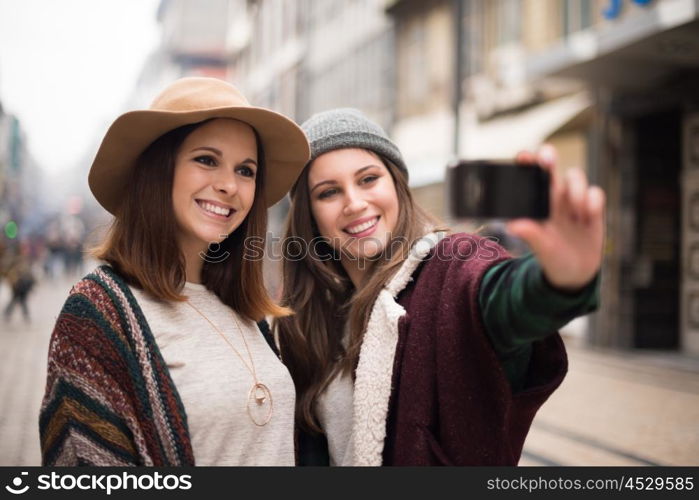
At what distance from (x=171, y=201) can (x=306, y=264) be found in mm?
715

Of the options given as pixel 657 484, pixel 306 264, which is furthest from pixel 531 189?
pixel 306 264

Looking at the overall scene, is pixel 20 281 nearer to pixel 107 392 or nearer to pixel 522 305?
pixel 107 392

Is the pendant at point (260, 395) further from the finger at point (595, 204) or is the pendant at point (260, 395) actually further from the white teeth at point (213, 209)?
the finger at point (595, 204)

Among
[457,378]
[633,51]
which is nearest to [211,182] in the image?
[457,378]

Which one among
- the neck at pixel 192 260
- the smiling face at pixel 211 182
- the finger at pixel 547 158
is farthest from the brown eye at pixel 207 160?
the finger at pixel 547 158

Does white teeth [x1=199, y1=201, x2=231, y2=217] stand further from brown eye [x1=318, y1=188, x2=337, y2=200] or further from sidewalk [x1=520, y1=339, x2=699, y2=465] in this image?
sidewalk [x1=520, y1=339, x2=699, y2=465]

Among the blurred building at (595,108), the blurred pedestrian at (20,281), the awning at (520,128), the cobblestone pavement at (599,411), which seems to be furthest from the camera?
the blurred pedestrian at (20,281)

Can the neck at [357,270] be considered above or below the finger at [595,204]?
below

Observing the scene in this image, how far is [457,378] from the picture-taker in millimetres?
1790

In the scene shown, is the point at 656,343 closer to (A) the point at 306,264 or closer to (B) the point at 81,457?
(A) the point at 306,264

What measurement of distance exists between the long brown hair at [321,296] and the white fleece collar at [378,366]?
111 mm

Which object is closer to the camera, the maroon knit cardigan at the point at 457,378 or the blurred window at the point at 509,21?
the maroon knit cardigan at the point at 457,378

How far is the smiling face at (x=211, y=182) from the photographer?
7.09ft

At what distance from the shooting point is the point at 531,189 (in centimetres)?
128
